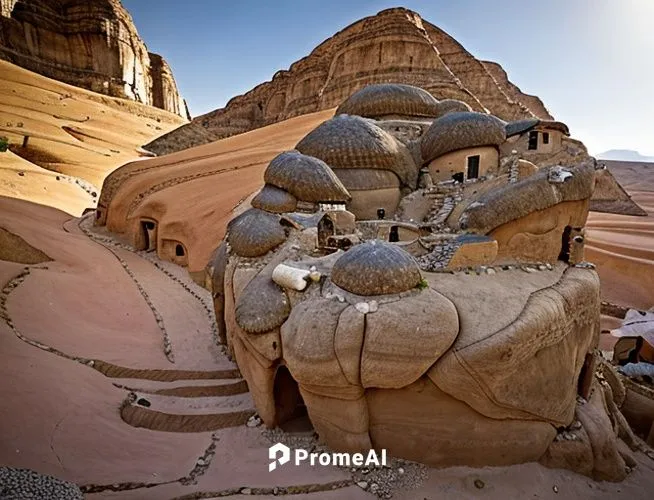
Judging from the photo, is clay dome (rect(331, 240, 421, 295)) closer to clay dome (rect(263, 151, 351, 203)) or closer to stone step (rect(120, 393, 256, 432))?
stone step (rect(120, 393, 256, 432))

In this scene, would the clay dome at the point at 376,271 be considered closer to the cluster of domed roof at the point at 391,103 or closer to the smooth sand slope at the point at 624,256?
the cluster of domed roof at the point at 391,103

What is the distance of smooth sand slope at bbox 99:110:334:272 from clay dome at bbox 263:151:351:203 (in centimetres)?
503

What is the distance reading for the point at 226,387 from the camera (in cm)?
867

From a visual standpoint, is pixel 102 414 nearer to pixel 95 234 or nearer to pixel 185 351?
pixel 185 351

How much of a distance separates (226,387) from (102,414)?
268 centimetres

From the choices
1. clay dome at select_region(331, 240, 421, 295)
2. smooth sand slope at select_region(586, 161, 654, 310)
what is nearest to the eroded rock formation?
clay dome at select_region(331, 240, 421, 295)

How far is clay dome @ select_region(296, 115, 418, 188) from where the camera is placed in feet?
46.6

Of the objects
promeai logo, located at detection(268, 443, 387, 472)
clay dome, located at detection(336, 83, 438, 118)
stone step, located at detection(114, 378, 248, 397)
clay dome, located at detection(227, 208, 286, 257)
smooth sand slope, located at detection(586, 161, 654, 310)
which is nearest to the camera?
promeai logo, located at detection(268, 443, 387, 472)

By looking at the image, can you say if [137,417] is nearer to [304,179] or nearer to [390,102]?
[304,179]

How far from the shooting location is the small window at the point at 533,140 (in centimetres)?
1669

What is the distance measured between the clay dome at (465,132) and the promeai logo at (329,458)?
12.6 meters

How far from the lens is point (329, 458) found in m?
6.50

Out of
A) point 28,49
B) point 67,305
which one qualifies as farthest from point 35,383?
point 28,49

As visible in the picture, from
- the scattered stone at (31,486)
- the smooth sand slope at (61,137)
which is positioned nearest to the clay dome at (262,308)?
the scattered stone at (31,486)
